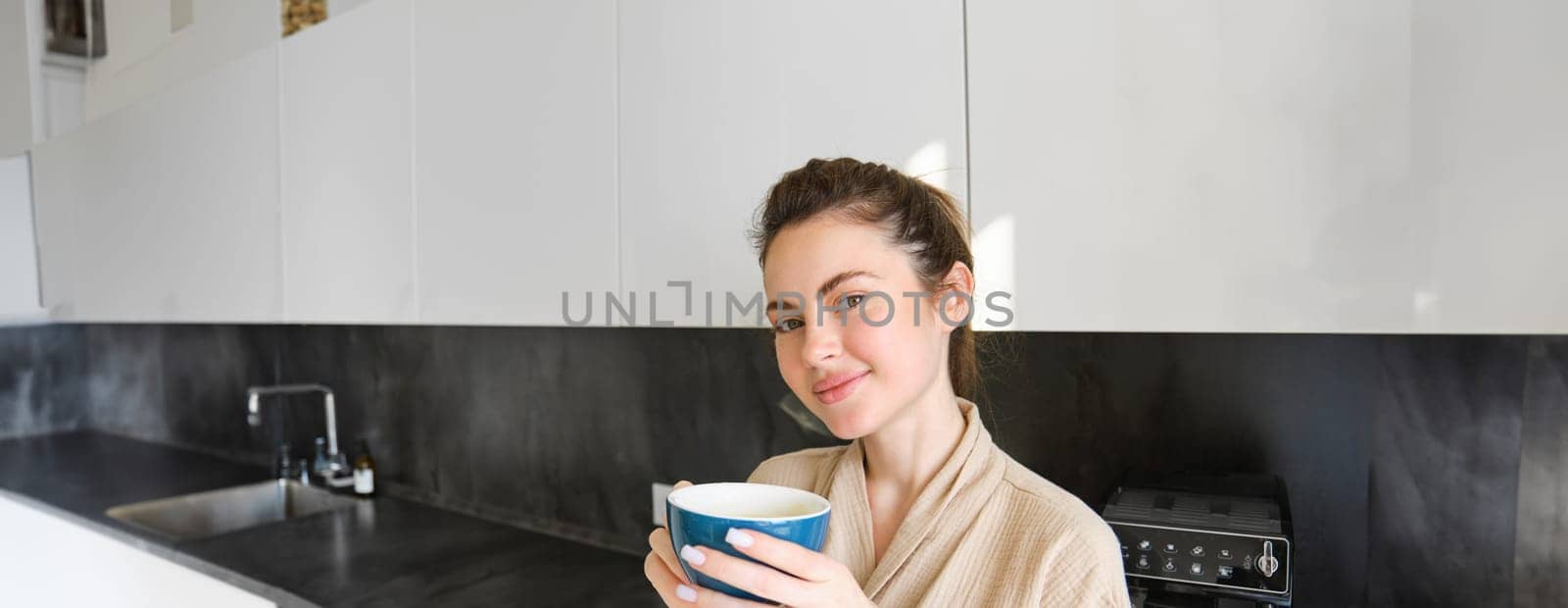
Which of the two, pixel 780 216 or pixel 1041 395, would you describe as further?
pixel 1041 395

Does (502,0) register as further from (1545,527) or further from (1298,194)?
(1545,527)

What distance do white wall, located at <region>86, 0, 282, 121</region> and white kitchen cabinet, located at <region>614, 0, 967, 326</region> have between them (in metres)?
1.14

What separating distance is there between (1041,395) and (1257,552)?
0.50 meters

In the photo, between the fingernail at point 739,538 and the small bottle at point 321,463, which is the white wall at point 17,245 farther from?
the fingernail at point 739,538

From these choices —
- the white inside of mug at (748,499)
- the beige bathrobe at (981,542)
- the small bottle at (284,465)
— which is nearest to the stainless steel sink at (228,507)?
the small bottle at (284,465)

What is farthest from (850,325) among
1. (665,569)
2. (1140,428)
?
(1140,428)

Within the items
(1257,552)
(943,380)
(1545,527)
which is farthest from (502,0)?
(1545,527)

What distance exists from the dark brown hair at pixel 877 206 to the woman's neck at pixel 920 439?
Result: 60 millimetres

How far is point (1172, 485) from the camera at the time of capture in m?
1.11

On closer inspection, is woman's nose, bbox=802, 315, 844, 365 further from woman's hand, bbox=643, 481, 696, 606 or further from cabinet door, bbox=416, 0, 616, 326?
cabinet door, bbox=416, 0, 616, 326

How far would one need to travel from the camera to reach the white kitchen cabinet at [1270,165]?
736 millimetres

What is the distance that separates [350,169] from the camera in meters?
1.77

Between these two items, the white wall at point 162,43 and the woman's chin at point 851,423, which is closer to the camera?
the woman's chin at point 851,423

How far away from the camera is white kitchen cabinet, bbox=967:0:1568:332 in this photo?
2.42ft
